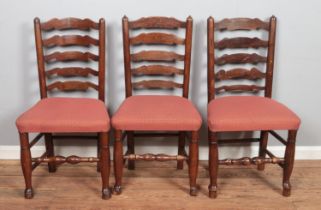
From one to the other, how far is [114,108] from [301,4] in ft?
4.30

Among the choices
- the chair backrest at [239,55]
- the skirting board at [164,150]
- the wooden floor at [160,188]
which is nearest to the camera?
the wooden floor at [160,188]

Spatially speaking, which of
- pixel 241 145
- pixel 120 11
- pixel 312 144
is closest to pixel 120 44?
pixel 120 11

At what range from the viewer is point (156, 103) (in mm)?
1993

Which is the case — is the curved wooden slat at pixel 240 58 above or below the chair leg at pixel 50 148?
above

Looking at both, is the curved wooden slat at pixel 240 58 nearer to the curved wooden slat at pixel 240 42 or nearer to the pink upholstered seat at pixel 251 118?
the curved wooden slat at pixel 240 42

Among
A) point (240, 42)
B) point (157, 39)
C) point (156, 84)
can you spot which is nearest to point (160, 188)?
point (156, 84)

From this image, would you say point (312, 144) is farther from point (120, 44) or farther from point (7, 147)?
point (7, 147)

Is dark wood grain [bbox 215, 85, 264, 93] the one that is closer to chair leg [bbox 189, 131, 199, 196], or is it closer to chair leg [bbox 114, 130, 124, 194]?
chair leg [bbox 189, 131, 199, 196]

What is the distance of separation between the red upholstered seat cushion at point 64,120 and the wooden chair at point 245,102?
1.91ft

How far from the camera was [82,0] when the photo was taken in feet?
6.96

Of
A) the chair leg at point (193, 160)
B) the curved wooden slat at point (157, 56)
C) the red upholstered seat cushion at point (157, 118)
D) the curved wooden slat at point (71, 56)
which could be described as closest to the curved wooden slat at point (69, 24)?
the curved wooden slat at point (71, 56)

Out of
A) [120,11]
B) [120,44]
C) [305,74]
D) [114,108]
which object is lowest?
[114,108]

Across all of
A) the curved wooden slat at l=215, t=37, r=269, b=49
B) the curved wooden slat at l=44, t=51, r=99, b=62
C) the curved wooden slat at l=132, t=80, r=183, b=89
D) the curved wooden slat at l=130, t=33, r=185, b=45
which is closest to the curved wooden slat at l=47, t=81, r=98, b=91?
the curved wooden slat at l=44, t=51, r=99, b=62

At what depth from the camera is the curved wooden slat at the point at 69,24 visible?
207cm
